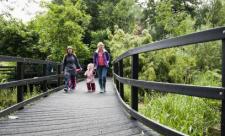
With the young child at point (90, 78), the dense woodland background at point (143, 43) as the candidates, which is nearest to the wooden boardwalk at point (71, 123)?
the dense woodland background at point (143, 43)

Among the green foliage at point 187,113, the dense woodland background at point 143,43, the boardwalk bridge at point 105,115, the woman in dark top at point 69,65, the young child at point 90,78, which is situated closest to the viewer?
the boardwalk bridge at point 105,115

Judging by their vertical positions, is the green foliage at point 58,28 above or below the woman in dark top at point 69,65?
above

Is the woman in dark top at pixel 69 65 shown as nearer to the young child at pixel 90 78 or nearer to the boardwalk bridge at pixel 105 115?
the young child at pixel 90 78

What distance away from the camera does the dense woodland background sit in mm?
7436

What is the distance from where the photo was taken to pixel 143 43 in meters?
17.1

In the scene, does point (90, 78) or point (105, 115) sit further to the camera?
point (90, 78)

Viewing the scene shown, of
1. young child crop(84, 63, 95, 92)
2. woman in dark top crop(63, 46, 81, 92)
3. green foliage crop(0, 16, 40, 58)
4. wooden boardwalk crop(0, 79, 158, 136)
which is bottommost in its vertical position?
wooden boardwalk crop(0, 79, 158, 136)

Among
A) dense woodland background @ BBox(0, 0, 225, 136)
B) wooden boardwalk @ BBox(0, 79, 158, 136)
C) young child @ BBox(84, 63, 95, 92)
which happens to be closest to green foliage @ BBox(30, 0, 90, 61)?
dense woodland background @ BBox(0, 0, 225, 136)

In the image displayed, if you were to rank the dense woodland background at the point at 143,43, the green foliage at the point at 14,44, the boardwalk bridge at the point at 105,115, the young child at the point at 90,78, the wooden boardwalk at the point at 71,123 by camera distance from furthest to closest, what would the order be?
the green foliage at the point at 14,44
the young child at the point at 90,78
the dense woodland background at the point at 143,43
the wooden boardwalk at the point at 71,123
the boardwalk bridge at the point at 105,115

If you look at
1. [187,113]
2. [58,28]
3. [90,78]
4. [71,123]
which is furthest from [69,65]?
[58,28]

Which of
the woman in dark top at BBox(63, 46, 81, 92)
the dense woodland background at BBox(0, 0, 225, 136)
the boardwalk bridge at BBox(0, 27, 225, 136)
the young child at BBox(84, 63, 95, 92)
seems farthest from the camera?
the young child at BBox(84, 63, 95, 92)

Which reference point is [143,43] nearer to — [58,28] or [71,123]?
[58,28]

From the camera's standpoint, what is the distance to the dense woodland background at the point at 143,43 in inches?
293

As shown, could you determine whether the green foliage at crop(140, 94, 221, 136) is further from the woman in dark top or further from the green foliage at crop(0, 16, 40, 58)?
the green foliage at crop(0, 16, 40, 58)
